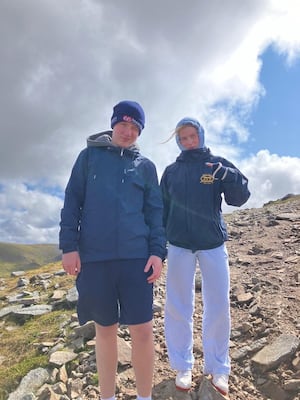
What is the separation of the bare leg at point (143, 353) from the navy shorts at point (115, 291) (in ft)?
0.38

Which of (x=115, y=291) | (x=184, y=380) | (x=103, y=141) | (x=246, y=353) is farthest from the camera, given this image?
(x=246, y=353)

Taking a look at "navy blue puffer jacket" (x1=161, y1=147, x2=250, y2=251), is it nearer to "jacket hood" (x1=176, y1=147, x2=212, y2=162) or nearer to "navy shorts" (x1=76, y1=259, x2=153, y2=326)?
"jacket hood" (x1=176, y1=147, x2=212, y2=162)

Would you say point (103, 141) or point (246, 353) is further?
point (246, 353)

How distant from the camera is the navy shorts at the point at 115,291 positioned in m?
4.18

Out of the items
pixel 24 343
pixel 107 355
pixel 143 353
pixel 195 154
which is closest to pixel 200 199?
pixel 195 154

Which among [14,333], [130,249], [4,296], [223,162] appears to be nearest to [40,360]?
[14,333]

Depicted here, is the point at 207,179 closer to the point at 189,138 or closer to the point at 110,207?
the point at 189,138

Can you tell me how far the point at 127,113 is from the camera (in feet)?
14.9

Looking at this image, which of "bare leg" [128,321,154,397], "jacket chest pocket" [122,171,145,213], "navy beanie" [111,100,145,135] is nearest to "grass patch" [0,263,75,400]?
"bare leg" [128,321,154,397]

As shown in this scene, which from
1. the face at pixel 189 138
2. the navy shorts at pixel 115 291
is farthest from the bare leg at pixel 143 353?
the face at pixel 189 138

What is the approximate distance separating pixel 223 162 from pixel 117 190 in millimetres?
1817

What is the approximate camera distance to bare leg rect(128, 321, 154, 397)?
4.26 m

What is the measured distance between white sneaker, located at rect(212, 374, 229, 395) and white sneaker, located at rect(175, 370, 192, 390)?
0.33 m

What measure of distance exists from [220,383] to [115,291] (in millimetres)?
2095
